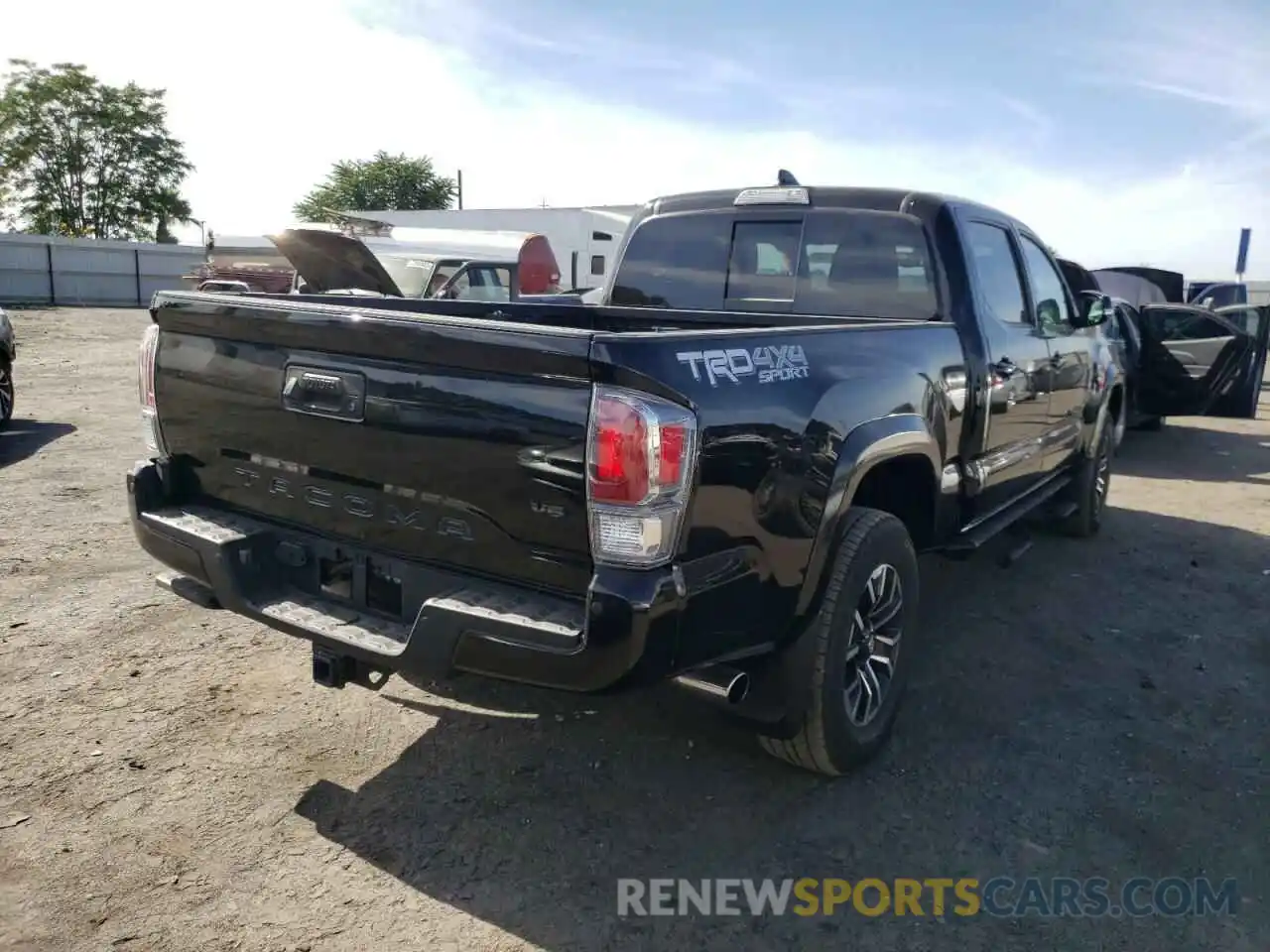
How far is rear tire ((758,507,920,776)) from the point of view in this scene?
9.70 ft

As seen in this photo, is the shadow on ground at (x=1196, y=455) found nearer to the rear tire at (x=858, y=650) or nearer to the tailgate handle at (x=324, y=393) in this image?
the rear tire at (x=858, y=650)

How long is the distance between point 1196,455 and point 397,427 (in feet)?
33.6

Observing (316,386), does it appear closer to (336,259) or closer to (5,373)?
(5,373)

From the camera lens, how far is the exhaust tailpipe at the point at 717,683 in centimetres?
260

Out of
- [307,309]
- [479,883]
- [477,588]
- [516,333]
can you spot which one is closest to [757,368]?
[516,333]

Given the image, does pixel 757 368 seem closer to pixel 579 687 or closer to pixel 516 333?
pixel 516 333

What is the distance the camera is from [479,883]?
8.73 ft

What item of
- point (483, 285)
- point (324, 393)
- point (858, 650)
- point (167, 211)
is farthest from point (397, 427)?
point (167, 211)

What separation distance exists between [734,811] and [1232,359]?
9.21 m

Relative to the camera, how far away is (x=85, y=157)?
1698 inches

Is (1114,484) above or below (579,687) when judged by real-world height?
below

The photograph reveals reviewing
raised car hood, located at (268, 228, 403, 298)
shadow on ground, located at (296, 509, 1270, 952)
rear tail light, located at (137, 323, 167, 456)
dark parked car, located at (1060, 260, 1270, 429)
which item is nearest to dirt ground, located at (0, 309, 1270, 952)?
shadow on ground, located at (296, 509, 1270, 952)

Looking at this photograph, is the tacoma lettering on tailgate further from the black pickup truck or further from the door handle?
the door handle

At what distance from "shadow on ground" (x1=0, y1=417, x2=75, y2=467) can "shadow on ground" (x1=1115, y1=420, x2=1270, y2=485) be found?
9870mm
